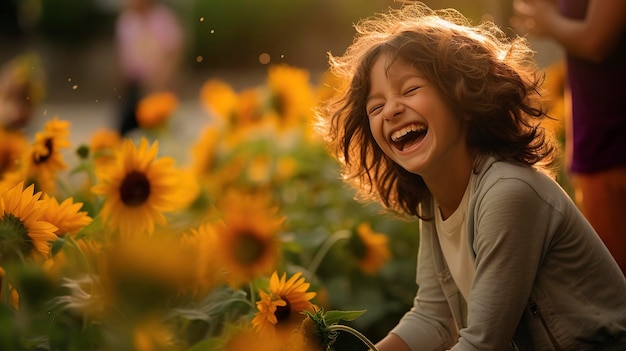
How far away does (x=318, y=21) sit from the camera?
15109 millimetres

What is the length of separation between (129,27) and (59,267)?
432cm

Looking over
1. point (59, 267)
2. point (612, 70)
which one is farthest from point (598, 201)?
point (59, 267)

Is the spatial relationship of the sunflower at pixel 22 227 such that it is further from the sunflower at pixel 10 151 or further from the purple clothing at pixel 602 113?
the purple clothing at pixel 602 113

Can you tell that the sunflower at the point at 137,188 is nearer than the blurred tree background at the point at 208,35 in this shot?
Yes

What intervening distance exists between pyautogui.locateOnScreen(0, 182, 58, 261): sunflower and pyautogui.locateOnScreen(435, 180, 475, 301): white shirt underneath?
0.64 meters

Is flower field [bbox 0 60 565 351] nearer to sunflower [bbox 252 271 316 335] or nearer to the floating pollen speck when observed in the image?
sunflower [bbox 252 271 316 335]

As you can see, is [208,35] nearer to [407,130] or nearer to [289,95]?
[289,95]

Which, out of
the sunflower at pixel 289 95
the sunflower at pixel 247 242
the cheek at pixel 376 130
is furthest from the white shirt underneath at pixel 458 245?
the sunflower at pixel 289 95

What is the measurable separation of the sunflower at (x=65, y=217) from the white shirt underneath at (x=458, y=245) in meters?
0.62

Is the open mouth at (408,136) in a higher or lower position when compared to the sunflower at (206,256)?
higher

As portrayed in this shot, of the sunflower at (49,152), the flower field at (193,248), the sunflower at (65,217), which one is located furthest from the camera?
the sunflower at (49,152)

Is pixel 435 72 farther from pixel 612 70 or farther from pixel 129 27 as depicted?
pixel 129 27

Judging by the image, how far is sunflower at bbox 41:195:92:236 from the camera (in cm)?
176

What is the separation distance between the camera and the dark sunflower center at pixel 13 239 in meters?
1.57
